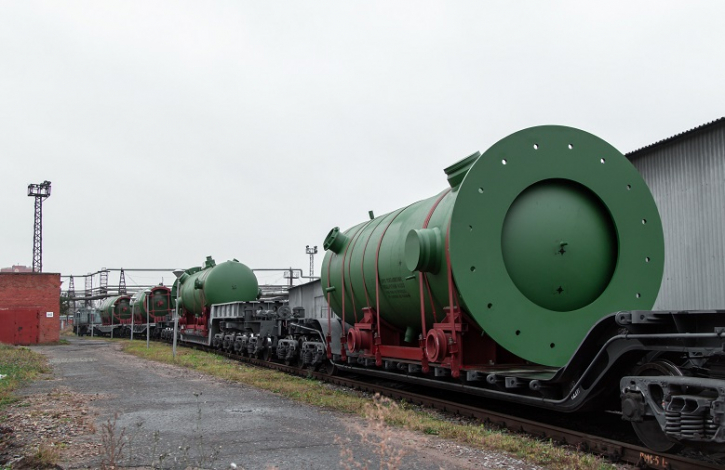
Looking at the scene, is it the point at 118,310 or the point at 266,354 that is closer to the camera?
the point at 266,354

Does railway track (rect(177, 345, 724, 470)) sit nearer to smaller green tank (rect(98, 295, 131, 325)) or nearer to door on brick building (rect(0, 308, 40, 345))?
door on brick building (rect(0, 308, 40, 345))

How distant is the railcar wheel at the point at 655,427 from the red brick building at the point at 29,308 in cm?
3541

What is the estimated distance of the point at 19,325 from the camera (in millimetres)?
33625

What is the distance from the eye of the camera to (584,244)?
22.9 ft

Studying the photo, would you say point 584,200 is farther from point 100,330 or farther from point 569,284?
point 100,330

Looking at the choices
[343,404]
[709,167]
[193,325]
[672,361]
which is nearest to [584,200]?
[672,361]

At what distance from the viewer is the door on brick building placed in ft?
109

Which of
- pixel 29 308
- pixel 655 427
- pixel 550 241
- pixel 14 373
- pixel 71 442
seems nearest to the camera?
pixel 655 427

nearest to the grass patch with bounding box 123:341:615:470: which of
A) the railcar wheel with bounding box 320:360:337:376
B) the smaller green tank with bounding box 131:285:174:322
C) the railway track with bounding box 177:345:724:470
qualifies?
the railway track with bounding box 177:345:724:470

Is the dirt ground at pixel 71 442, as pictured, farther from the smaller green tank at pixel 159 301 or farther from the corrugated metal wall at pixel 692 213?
the smaller green tank at pixel 159 301

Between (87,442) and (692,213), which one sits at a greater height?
Answer: (692,213)

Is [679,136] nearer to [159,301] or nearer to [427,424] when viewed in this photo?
[427,424]

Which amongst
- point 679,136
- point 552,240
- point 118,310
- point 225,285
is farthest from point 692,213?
point 118,310

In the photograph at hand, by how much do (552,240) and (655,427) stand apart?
2.43 meters
